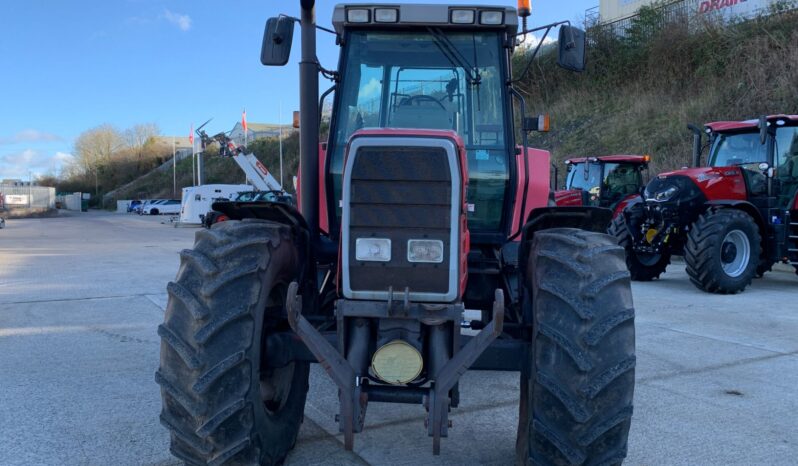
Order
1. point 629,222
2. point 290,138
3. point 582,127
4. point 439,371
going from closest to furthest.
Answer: point 439,371 < point 629,222 < point 582,127 < point 290,138

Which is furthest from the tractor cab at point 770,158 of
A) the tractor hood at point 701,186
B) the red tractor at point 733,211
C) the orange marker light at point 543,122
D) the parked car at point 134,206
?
the parked car at point 134,206

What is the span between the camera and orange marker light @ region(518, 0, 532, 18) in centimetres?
390

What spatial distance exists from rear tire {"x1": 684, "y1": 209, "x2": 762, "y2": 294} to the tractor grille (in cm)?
720

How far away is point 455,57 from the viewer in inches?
161

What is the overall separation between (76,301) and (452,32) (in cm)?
690

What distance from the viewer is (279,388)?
355 cm

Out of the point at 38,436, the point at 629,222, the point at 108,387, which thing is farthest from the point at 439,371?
the point at 629,222

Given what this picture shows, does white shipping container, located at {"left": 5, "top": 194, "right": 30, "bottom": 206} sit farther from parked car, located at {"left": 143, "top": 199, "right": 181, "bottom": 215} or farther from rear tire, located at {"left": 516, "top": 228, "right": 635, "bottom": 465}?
rear tire, located at {"left": 516, "top": 228, "right": 635, "bottom": 465}

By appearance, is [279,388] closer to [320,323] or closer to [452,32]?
[320,323]

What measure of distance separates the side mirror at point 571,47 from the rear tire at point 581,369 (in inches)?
68.7

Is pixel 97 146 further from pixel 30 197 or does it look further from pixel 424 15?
pixel 424 15

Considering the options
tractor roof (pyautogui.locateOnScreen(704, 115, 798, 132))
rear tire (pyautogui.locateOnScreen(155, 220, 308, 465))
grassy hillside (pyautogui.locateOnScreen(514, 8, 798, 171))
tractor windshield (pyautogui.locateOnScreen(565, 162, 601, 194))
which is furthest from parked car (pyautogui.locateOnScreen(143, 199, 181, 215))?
rear tire (pyautogui.locateOnScreen(155, 220, 308, 465))

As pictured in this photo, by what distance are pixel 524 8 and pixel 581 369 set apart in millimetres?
2284

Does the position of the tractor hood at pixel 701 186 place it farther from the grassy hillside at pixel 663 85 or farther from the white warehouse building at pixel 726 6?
the white warehouse building at pixel 726 6
